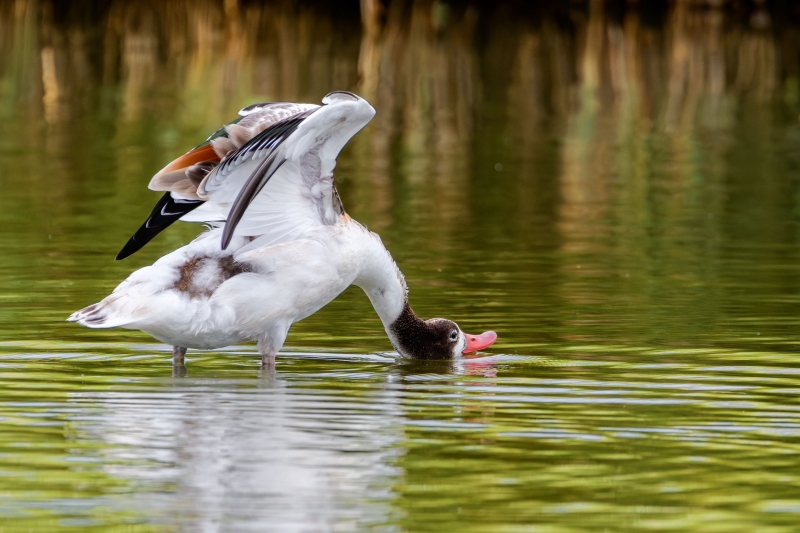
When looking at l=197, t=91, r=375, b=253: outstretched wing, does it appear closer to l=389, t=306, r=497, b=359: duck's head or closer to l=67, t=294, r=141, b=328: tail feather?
l=67, t=294, r=141, b=328: tail feather

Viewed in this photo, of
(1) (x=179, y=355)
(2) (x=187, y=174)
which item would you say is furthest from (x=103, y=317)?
(2) (x=187, y=174)

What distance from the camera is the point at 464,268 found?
42.9ft

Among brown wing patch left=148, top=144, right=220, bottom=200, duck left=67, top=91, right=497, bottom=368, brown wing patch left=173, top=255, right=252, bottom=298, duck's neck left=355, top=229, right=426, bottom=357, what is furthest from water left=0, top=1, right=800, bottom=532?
brown wing patch left=148, top=144, right=220, bottom=200

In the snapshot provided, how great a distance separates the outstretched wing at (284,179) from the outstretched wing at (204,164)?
12 centimetres

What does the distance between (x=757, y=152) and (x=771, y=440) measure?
16.5 m

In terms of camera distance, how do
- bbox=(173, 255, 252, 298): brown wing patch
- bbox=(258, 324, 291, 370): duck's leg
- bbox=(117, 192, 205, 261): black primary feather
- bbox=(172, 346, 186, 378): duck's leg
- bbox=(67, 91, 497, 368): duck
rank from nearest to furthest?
bbox=(67, 91, 497, 368): duck < bbox=(173, 255, 252, 298): brown wing patch < bbox=(258, 324, 291, 370): duck's leg < bbox=(172, 346, 186, 378): duck's leg < bbox=(117, 192, 205, 261): black primary feather

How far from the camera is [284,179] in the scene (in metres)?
8.95

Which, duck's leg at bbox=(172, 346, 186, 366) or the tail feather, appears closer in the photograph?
the tail feather

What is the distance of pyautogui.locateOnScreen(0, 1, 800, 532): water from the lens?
20.0 ft

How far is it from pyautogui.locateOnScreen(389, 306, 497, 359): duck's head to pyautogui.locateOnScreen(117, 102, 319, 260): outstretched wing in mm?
1355

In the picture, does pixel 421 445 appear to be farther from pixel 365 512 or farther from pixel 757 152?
pixel 757 152

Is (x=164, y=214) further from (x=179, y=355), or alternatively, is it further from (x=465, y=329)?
(x=465, y=329)

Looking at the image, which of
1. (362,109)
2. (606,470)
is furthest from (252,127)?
(606,470)

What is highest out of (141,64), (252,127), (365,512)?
(141,64)
